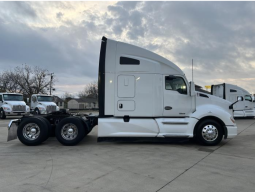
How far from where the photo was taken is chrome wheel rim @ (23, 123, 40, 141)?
725 cm

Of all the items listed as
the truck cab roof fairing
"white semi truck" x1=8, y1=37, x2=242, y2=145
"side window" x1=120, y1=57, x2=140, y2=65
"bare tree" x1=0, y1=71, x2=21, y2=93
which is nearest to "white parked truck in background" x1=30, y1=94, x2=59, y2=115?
"white semi truck" x1=8, y1=37, x2=242, y2=145

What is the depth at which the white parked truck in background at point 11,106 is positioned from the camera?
738 inches

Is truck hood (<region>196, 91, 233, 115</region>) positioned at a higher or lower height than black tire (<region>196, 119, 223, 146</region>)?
higher

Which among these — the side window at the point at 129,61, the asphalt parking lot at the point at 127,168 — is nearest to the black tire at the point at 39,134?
the asphalt parking lot at the point at 127,168

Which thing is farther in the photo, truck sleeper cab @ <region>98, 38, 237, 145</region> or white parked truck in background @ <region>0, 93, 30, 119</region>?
white parked truck in background @ <region>0, 93, 30, 119</region>

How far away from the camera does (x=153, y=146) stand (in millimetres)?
6984

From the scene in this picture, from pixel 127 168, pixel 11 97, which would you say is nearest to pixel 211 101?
pixel 127 168

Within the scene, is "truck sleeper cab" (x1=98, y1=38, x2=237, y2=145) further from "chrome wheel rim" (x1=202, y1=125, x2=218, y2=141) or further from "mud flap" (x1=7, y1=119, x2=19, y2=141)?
"mud flap" (x1=7, y1=119, x2=19, y2=141)

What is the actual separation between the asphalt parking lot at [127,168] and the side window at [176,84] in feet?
6.51

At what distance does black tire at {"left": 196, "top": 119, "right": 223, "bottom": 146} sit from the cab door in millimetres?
639

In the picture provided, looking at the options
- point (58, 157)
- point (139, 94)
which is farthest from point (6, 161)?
point (139, 94)

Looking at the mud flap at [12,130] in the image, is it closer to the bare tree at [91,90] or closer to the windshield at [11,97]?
the windshield at [11,97]

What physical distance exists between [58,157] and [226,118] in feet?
18.3

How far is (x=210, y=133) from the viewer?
7.03m
